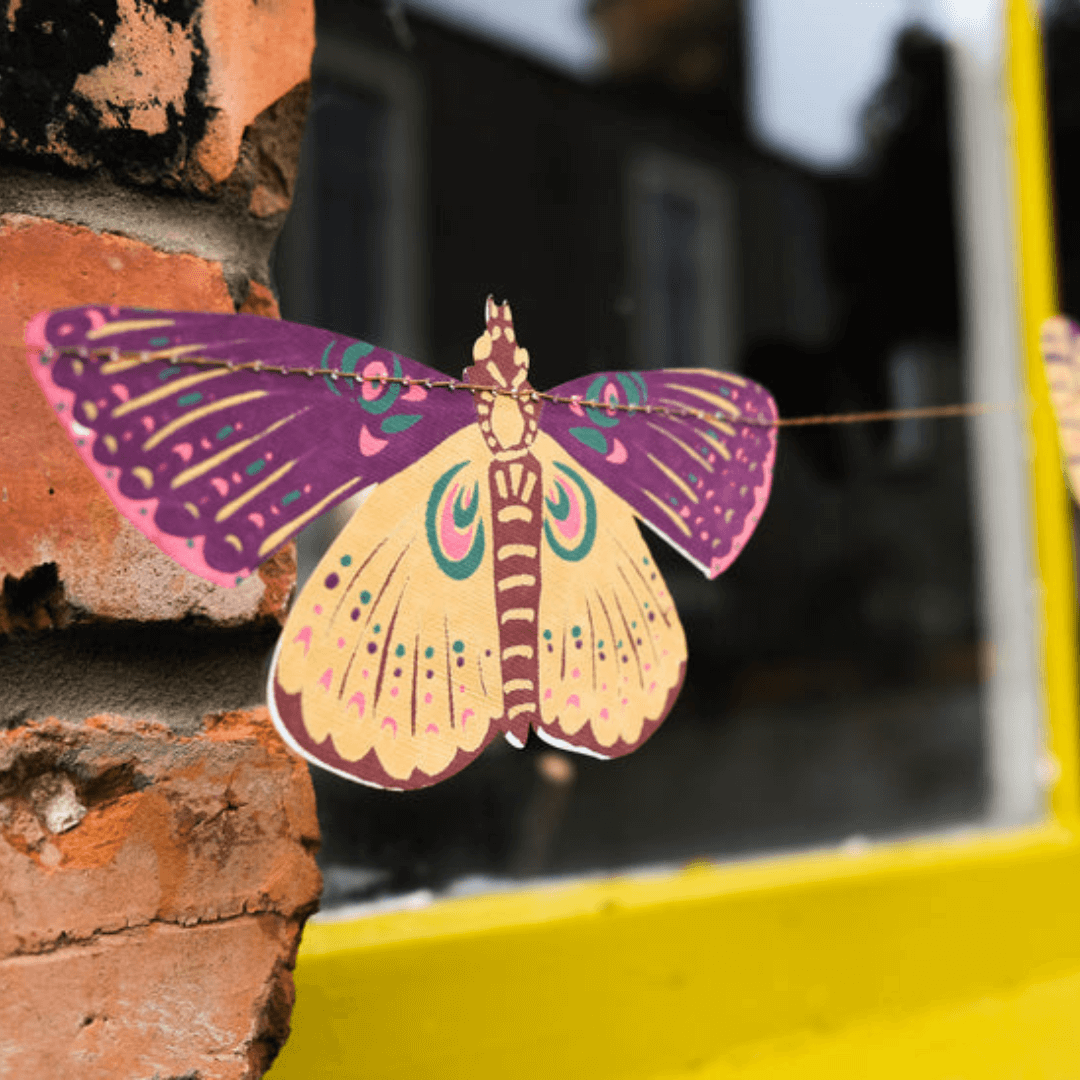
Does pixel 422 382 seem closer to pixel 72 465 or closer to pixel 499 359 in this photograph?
pixel 499 359

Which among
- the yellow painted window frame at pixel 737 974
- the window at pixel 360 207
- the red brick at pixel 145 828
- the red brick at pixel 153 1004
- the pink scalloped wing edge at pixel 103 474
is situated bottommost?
the yellow painted window frame at pixel 737 974

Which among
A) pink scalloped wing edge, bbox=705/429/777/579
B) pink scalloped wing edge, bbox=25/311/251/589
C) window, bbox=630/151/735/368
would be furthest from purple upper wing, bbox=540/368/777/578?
window, bbox=630/151/735/368

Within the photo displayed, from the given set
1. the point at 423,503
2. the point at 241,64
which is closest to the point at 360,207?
the point at 241,64

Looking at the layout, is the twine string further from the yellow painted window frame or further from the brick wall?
the yellow painted window frame

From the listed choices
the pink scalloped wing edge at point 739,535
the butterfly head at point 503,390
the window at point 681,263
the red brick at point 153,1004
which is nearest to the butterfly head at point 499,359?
the butterfly head at point 503,390

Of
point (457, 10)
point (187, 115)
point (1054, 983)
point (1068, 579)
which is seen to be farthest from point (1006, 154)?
point (187, 115)

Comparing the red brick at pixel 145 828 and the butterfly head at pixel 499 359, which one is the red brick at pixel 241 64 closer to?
the butterfly head at pixel 499 359
